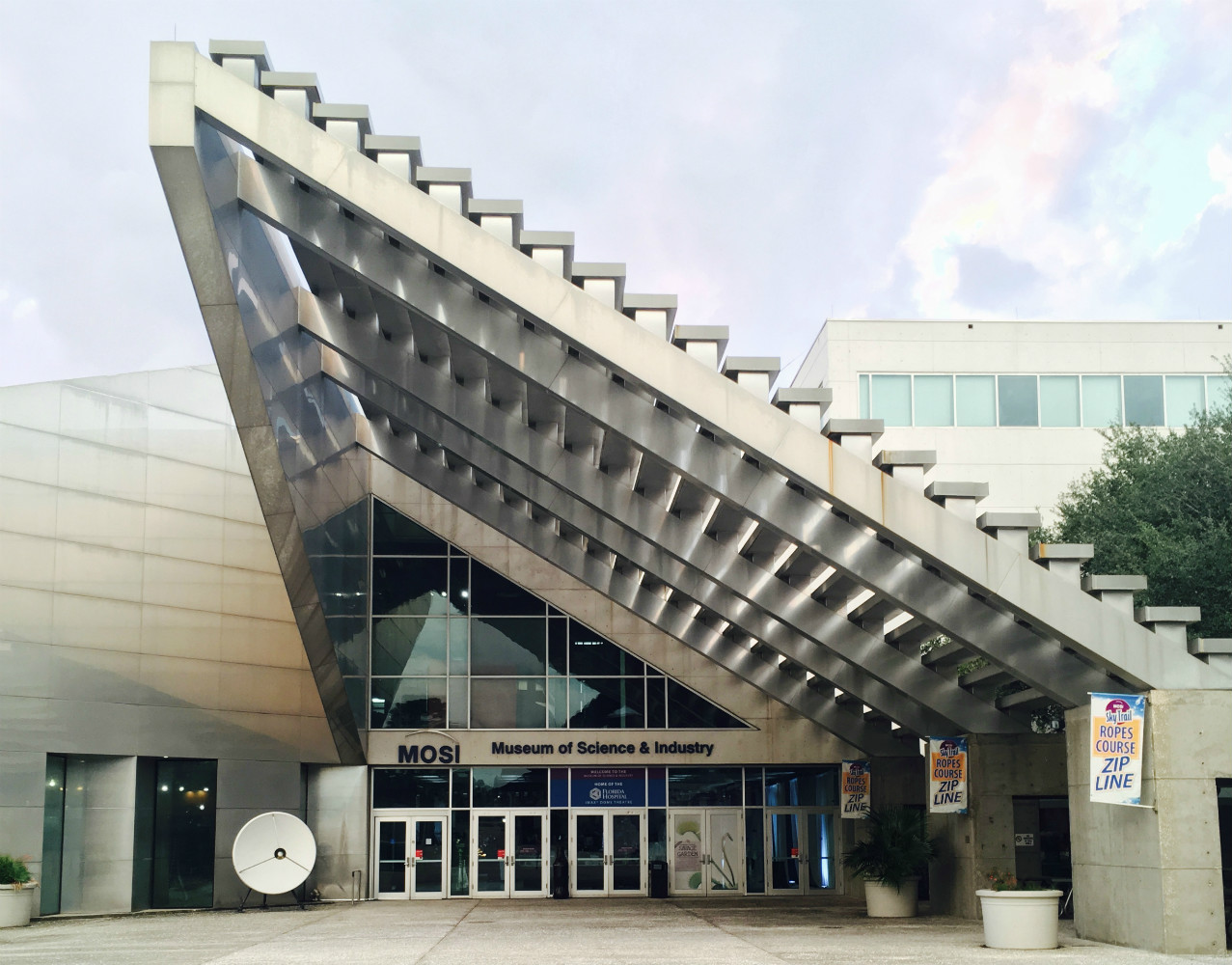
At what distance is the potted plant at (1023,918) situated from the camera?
17344 mm

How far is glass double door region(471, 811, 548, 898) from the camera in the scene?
3103 centimetres

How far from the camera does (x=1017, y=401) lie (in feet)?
129

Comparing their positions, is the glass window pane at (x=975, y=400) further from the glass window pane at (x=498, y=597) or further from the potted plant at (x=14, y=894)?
the potted plant at (x=14, y=894)

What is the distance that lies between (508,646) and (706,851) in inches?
254

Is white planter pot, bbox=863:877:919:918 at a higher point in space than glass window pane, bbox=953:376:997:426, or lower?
lower

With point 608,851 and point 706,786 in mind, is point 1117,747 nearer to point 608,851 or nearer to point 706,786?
point 706,786

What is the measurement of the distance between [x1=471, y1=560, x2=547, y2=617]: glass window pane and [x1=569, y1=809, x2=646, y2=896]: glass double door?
15.6 ft

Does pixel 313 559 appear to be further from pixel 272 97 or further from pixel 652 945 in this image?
pixel 272 97

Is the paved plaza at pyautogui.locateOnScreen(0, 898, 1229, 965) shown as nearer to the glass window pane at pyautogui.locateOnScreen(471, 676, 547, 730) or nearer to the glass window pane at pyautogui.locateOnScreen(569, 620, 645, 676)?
the glass window pane at pyautogui.locateOnScreen(471, 676, 547, 730)

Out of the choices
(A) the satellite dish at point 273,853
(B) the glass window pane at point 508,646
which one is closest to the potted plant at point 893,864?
(B) the glass window pane at point 508,646

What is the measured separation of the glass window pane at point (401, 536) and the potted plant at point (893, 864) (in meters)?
12.0

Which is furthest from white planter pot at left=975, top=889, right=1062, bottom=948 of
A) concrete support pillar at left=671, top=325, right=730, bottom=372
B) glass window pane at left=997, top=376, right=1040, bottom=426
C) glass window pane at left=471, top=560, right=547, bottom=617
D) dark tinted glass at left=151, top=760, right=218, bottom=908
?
glass window pane at left=997, top=376, right=1040, bottom=426

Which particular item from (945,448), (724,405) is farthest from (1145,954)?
(945,448)

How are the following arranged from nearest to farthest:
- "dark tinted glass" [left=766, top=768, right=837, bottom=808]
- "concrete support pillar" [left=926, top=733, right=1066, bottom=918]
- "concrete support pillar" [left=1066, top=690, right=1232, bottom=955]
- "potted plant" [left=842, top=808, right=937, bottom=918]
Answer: "concrete support pillar" [left=1066, top=690, right=1232, bottom=955]
"concrete support pillar" [left=926, top=733, right=1066, bottom=918]
"potted plant" [left=842, top=808, right=937, bottom=918]
"dark tinted glass" [left=766, top=768, right=837, bottom=808]
